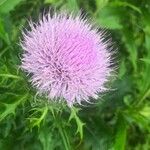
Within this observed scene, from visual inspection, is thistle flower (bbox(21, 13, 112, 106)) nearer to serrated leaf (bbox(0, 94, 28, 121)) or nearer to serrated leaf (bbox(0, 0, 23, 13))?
serrated leaf (bbox(0, 94, 28, 121))

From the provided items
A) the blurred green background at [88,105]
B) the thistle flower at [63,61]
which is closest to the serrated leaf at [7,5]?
the blurred green background at [88,105]

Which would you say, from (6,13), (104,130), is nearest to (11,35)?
(6,13)

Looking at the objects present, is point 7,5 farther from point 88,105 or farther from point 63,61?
point 88,105

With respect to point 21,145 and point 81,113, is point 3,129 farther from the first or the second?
point 81,113

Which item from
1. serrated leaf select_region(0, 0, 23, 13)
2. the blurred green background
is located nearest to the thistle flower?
the blurred green background

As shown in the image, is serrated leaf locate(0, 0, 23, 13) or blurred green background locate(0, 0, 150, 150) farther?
serrated leaf locate(0, 0, 23, 13)
